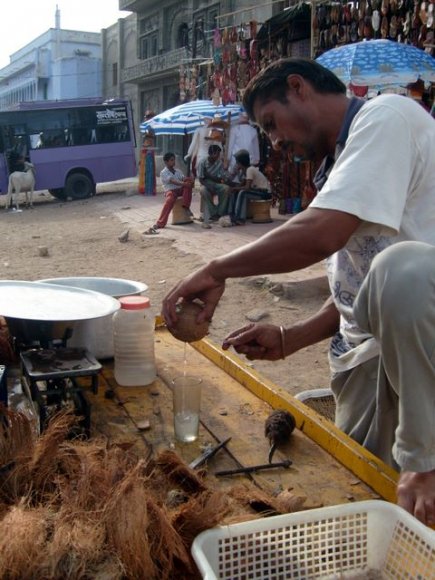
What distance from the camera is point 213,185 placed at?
40.8 feet

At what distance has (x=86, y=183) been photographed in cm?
1920

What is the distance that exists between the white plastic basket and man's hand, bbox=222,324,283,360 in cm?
91

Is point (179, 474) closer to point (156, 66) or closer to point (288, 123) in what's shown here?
point (288, 123)

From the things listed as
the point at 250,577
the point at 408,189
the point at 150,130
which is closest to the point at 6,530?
the point at 250,577

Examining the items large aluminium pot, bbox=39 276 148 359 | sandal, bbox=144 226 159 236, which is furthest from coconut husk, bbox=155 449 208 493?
sandal, bbox=144 226 159 236

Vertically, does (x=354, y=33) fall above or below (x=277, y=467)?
above

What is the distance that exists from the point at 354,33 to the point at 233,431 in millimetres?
8943

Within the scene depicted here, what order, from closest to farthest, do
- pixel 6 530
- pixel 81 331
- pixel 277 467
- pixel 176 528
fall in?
pixel 6 530 < pixel 176 528 < pixel 277 467 < pixel 81 331

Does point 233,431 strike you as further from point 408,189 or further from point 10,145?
point 10,145

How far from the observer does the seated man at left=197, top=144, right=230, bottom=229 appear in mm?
12453

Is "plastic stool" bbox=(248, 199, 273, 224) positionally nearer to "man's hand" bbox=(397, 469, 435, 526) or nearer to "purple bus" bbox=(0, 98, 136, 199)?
"purple bus" bbox=(0, 98, 136, 199)

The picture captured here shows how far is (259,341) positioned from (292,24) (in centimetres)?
1107

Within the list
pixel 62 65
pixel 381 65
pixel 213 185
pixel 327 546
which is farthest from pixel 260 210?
pixel 62 65

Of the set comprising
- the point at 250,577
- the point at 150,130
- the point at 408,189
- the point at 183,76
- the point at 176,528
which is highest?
the point at 183,76
